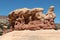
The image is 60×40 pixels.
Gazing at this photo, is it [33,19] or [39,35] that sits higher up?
[33,19]

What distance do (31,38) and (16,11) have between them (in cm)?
724

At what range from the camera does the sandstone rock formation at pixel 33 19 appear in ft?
91.9

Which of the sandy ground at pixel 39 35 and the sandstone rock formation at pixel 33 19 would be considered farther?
the sandstone rock formation at pixel 33 19

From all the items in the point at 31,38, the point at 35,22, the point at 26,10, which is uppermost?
the point at 26,10

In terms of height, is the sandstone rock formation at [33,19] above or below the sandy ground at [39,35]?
above

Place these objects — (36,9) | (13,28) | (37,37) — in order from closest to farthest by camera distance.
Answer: (37,37)
(36,9)
(13,28)

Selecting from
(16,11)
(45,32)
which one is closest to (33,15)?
(16,11)

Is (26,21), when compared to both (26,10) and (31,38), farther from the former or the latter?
(31,38)

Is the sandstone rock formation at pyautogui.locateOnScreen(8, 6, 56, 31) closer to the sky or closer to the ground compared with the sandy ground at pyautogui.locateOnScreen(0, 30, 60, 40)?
closer to the sky

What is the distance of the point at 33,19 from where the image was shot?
28.9m

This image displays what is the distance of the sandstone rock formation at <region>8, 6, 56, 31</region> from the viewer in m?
28.0

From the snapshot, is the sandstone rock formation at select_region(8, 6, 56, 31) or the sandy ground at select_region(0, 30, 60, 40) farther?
the sandstone rock formation at select_region(8, 6, 56, 31)

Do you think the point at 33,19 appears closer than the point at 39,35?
No

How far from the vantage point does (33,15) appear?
94.9ft
